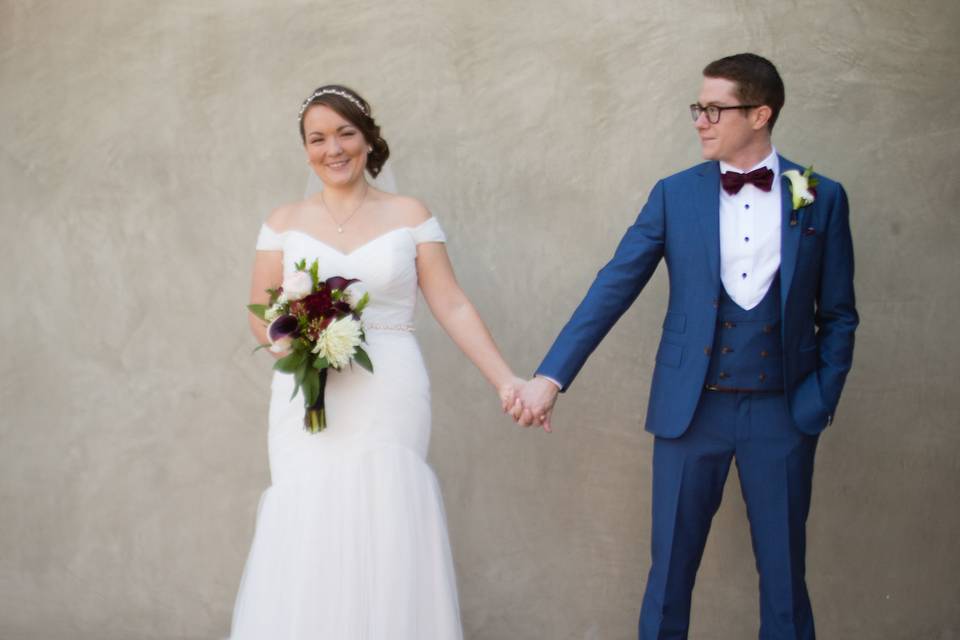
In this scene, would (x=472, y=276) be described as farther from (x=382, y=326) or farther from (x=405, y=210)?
(x=382, y=326)

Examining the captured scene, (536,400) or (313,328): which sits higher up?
(313,328)

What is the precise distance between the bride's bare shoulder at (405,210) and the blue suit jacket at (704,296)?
64cm

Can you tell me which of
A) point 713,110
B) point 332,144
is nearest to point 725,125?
point 713,110

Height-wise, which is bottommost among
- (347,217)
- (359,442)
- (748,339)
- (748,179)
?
(359,442)

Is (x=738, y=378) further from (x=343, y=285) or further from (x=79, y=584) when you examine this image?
(x=79, y=584)

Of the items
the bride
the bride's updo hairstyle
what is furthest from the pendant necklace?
the bride's updo hairstyle

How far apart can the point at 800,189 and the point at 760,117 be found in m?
0.26

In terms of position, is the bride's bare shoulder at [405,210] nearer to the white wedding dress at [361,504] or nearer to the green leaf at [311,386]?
the white wedding dress at [361,504]

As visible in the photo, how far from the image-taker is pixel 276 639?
325 centimetres

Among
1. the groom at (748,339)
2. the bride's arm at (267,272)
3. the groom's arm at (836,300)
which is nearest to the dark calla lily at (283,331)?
the bride's arm at (267,272)

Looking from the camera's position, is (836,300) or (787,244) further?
(836,300)

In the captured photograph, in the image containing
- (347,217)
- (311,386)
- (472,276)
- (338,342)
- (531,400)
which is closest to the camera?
(338,342)

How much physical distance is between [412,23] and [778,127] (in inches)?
60.3

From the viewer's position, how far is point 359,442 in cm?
338
